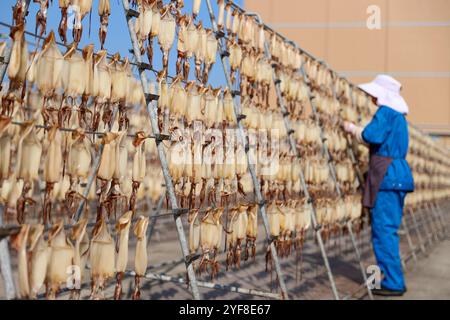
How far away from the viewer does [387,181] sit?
6367 millimetres

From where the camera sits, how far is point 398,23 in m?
19.8

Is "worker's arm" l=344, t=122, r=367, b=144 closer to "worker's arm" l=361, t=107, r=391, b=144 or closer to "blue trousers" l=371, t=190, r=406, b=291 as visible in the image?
"worker's arm" l=361, t=107, r=391, b=144

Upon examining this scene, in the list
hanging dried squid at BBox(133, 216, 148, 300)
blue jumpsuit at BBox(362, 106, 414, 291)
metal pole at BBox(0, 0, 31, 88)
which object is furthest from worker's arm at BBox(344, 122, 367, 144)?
metal pole at BBox(0, 0, 31, 88)

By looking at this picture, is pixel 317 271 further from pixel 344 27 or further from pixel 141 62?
pixel 344 27

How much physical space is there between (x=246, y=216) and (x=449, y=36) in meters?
17.9

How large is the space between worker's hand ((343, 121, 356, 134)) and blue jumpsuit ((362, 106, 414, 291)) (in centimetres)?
25

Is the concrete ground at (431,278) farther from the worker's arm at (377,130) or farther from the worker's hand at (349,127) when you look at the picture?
the worker's hand at (349,127)

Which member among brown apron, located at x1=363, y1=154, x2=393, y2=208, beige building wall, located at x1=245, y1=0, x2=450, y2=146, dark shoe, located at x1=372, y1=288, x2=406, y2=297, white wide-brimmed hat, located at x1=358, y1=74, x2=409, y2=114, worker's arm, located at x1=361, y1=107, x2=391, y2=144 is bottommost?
dark shoe, located at x1=372, y1=288, x2=406, y2=297

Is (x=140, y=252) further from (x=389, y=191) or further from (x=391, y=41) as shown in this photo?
(x=391, y=41)

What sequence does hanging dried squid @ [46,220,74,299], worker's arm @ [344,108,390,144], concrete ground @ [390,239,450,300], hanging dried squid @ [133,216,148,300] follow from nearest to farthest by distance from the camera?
hanging dried squid @ [46,220,74,299] → hanging dried squid @ [133,216,148,300] → worker's arm @ [344,108,390,144] → concrete ground @ [390,239,450,300]

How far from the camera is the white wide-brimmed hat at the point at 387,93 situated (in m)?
6.43

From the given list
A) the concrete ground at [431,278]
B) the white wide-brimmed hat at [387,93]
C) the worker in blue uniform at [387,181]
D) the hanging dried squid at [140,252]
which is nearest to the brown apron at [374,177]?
the worker in blue uniform at [387,181]

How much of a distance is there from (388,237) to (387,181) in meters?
0.63

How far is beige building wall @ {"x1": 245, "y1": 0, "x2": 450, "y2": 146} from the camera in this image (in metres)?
19.6
